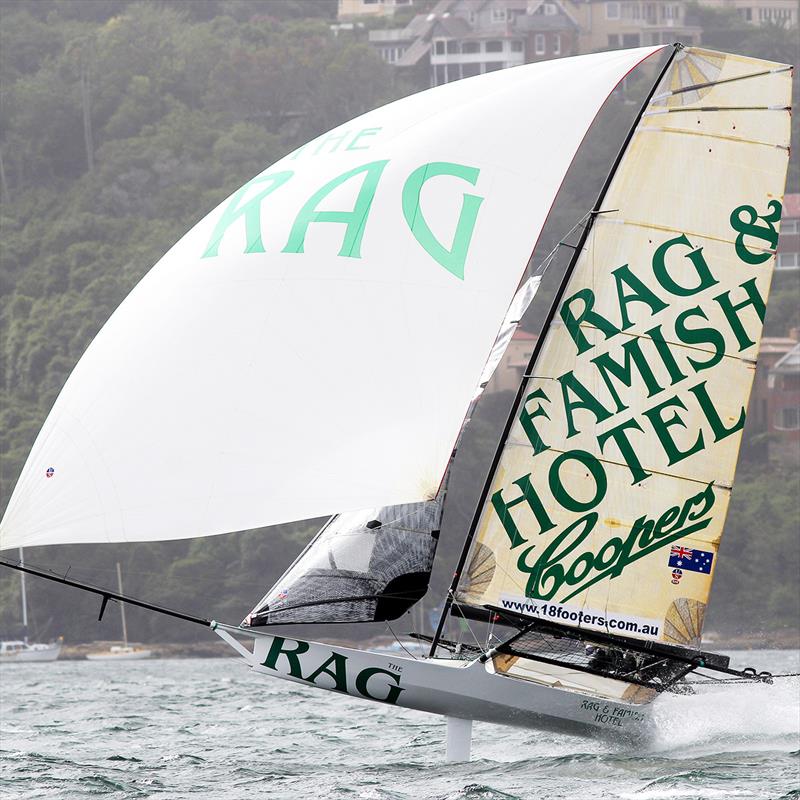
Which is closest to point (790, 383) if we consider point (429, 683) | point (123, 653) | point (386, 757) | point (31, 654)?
point (123, 653)

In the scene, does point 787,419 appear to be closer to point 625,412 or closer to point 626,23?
point 626,23

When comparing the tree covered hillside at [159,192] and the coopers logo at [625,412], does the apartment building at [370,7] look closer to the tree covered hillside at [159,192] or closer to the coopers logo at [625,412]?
the tree covered hillside at [159,192]

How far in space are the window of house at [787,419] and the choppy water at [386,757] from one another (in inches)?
1591

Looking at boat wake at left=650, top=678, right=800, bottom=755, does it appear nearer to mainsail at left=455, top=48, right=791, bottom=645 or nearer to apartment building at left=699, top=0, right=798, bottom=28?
mainsail at left=455, top=48, right=791, bottom=645

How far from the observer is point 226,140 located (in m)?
68.1

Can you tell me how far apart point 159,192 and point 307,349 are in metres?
57.8

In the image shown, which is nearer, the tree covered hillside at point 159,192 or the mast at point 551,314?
the mast at point 551,314

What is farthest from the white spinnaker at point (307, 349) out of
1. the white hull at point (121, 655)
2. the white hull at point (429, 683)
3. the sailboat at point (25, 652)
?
the white hull at point (121, 655)

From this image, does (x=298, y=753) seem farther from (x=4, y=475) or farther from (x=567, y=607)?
(x=4, y=475)

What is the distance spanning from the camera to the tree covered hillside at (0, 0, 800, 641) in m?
44.8

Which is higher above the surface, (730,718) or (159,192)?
(159,192)

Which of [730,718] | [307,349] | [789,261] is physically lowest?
[730,718]

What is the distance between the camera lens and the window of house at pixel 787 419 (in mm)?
55656

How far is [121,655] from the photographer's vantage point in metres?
41.2
